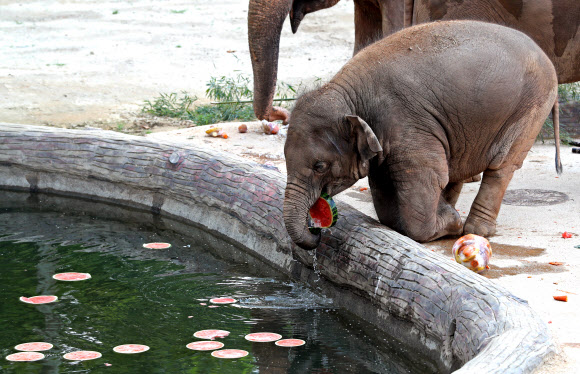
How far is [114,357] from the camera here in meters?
4.00

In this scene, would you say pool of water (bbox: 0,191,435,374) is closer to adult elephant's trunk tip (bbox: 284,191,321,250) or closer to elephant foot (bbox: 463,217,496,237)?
adult elephant's trunk tip (bbox: 284,191,321,250)

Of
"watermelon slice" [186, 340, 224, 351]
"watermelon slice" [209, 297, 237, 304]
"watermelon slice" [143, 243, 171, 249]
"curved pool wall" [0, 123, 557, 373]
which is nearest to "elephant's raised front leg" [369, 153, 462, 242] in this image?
"curved pool wall" [0, 123, 557, 373]

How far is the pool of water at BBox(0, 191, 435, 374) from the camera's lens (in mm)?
3973

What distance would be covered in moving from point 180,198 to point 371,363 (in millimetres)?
2763

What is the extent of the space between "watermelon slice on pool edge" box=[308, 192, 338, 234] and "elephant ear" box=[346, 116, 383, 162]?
0.30 m

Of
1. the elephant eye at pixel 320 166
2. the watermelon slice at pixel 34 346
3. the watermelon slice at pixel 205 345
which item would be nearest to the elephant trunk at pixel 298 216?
the elephant eye at pixel 320 166

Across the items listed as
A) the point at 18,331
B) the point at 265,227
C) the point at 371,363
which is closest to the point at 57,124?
the point at 265,227

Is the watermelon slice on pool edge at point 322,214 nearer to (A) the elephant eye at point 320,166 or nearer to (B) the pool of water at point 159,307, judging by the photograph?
(A) the elephant eye at point 320,166

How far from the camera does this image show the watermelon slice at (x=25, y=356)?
13.0 feet

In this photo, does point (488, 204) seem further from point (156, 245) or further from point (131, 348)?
point (131, 348)

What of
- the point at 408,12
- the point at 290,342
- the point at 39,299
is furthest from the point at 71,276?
the point at 408,12

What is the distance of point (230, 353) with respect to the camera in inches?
159

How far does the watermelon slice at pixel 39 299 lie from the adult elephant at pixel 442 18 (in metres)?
2.11

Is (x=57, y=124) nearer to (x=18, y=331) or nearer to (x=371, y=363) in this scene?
(x=18, y=331)
